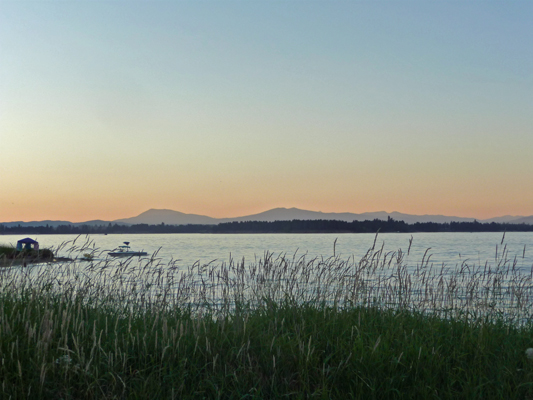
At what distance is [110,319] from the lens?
7.06m

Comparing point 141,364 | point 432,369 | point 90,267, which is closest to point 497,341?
point 432,369

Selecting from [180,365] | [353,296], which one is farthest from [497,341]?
[180,365]

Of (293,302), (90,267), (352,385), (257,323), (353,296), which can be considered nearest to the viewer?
(352,385)

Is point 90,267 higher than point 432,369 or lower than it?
higher

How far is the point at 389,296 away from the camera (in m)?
9.20

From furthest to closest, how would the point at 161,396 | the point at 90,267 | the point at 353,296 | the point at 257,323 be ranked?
the point at 90,267 < the point at 353,296 < the point at 257,323 < the point at 161,396

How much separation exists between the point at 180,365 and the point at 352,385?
6.50ft

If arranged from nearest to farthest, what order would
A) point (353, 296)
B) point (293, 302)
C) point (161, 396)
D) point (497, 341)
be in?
point (161, 396)
point (497, 341)
point (293, 302)
point (353, 296)

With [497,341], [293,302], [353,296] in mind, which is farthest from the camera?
[353,296]

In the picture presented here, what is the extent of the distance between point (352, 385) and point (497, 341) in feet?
8.76

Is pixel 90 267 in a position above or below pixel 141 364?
above

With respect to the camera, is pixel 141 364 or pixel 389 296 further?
pixel 389 296

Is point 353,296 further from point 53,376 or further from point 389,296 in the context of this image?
point 53,376

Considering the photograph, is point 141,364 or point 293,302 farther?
point 293,302
